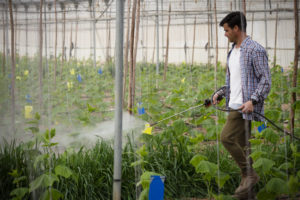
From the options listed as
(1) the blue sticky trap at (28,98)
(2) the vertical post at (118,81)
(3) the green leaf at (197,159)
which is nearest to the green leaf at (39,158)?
(2) the vertical post at (118,81)

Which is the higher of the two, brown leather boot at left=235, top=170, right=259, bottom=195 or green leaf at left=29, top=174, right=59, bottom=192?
green leaf at left=29, top=174, right=59, bottom=192

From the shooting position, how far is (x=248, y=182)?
2018 millimetres

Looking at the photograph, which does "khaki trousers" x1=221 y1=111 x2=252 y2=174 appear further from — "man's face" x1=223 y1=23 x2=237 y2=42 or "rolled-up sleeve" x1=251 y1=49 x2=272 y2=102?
"man's face" x1=223 y1=23 x2=237 y2=42

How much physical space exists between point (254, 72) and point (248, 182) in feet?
2.20

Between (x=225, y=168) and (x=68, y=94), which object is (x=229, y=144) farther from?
→ (x=68, y=94)

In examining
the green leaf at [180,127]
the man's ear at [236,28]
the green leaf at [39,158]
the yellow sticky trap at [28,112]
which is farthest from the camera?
the green leaf at [180,127]

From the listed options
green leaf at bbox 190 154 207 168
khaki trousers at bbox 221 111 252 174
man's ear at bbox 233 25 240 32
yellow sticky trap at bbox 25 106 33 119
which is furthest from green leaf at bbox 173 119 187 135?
yellow sticky trap at bbox 25 106 33 119

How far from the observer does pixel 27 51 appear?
90.0 inches

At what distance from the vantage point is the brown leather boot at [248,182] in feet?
6.61

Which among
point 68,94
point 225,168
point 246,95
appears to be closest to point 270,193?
point 246,95

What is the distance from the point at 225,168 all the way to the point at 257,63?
2.73 feet

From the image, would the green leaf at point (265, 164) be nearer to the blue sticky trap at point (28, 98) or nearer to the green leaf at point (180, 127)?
the green leaf at point (180, 127)

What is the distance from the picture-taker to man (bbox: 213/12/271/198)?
1.91m

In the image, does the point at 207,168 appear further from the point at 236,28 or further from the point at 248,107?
the point at 236,28
